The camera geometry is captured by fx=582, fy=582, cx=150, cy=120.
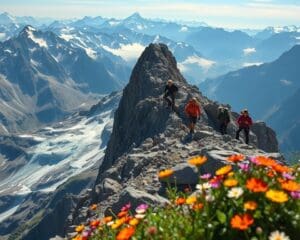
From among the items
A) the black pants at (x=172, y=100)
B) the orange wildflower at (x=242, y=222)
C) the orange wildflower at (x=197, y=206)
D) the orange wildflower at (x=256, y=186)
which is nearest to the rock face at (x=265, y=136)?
the black pants at (x=172, y=100)

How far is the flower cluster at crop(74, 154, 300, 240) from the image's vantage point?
6.81m

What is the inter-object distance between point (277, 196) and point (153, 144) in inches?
1521

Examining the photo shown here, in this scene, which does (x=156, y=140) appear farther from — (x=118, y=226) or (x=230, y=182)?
(x=230, y=182)

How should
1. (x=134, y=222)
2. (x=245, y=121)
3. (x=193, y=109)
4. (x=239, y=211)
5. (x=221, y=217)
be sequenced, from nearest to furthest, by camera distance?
(x=221, y=217) → (x=239, y=211) → (x=134, y=222) → (x=193, y=109) → (x=245, y=121)

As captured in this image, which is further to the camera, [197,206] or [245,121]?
[245,121]

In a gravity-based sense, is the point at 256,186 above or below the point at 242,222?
above

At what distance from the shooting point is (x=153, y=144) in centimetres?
4528

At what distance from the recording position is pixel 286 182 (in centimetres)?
752

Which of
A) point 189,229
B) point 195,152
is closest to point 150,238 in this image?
point 189,229

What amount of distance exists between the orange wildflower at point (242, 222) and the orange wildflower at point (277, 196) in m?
0.33

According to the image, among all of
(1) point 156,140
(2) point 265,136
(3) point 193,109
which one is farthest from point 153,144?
(2) point 265,136

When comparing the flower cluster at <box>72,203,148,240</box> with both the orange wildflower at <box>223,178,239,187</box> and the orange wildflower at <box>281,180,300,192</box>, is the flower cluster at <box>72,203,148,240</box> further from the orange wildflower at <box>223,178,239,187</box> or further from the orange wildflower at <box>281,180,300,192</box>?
the orange wildflower at <box>281,180,300,192</box>

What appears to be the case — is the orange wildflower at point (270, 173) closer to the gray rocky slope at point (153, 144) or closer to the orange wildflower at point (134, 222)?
the orange wildflower at point (134, 222)

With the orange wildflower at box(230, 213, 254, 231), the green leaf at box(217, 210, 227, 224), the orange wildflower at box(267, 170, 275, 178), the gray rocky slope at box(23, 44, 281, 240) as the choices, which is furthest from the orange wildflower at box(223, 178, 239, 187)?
the gray rocky slope at box(23, 44, 281, 240)
